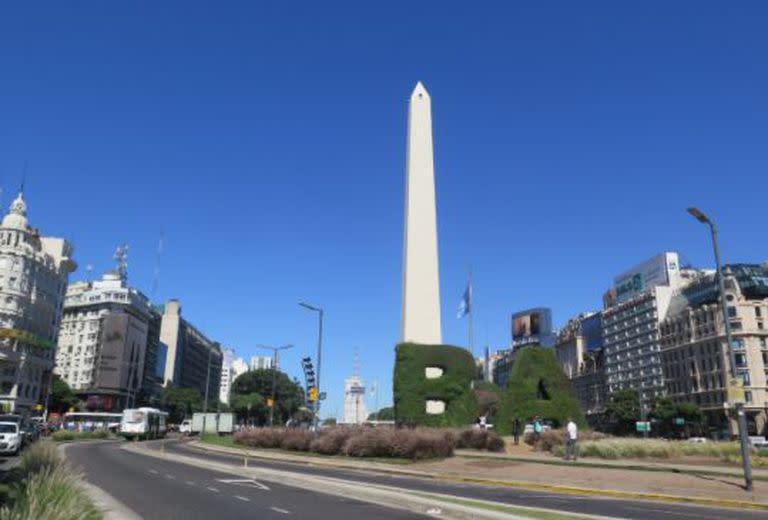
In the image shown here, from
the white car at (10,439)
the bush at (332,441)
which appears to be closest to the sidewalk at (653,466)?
the bush at (332,441)

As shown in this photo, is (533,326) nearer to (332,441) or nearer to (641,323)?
(641,323)

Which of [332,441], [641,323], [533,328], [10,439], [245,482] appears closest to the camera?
[245,482]

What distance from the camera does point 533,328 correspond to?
572 feet

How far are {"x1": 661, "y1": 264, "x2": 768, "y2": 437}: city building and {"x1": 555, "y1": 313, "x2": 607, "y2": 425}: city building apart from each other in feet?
105

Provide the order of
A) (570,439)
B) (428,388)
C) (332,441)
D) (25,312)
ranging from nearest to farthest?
1. (570,439)
2. (332,441)
3. (428,388)
4. (25,312)

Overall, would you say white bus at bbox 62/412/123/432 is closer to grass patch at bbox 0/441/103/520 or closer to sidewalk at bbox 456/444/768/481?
sidewalk at bbox 456/444/768/481

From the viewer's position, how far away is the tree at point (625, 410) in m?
110

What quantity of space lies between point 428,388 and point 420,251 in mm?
11136

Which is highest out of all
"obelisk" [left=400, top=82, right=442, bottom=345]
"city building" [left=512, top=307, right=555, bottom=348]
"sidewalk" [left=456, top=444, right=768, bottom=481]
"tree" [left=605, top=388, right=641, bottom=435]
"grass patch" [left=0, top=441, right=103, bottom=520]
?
"city building" [left=512, top=307, right=555, bottom=348]

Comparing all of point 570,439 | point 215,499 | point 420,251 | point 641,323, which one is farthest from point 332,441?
point 641,323

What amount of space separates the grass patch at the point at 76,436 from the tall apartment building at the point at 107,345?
228ft

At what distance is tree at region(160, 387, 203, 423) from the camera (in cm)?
14425

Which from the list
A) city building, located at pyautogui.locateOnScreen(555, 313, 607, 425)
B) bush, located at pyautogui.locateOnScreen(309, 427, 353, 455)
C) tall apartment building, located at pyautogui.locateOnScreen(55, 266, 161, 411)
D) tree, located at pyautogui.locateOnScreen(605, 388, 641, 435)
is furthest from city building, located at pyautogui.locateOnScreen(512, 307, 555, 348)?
bush, located at pyautogui.locateOnScreen(309, 427, 353, 455)

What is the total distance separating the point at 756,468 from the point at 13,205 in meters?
109
